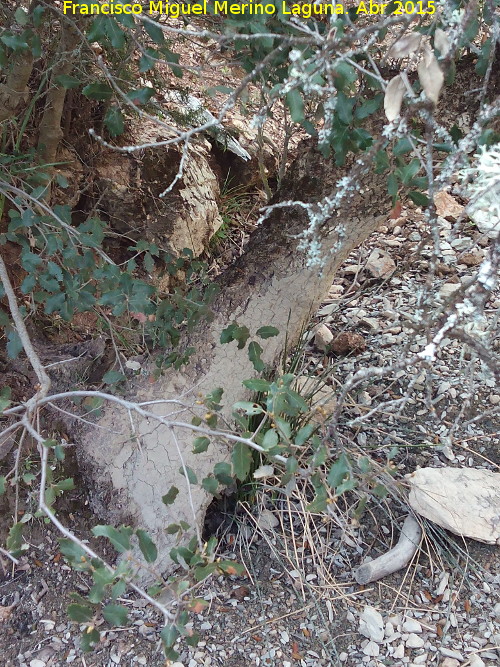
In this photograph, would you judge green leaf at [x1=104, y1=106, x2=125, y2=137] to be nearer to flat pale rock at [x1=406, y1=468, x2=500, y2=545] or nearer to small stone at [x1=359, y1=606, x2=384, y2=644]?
flat pale rock at [x1=406, y1=468, x2=500, y2=545]

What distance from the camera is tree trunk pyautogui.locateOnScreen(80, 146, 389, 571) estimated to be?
1628 mm

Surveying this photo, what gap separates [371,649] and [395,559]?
9.2 inches

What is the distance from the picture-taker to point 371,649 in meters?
1.44

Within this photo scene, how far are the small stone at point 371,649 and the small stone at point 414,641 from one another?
3.0 inches

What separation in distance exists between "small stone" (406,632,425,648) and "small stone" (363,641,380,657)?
0.08 meters

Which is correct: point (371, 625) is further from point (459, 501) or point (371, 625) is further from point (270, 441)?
point (270, 441)

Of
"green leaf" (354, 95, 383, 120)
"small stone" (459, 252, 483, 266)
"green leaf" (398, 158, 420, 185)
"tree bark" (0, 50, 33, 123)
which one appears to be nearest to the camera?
"green leaf" (398, 158, 420, 185)

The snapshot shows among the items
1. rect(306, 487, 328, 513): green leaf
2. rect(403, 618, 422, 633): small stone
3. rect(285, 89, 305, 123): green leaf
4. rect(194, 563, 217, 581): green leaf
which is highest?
rect(285, 89, 305, 123): green leaf

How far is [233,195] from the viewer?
306 cm

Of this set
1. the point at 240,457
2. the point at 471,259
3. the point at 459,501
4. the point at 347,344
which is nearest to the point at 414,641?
the point at 459,501

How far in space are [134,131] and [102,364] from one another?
3.70 ft

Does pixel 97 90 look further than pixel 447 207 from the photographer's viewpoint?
No

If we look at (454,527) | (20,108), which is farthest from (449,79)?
(20,108)

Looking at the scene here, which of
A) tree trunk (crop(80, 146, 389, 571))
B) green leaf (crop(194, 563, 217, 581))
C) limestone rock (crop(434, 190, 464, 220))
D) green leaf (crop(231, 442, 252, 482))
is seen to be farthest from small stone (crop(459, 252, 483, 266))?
green leaf (crop(194, 563, 217, 581))
